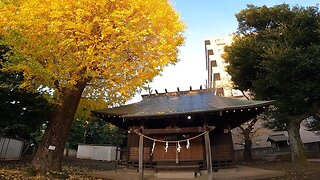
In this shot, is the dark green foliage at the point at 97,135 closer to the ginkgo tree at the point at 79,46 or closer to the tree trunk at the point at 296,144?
the tree trunk at the point at 296,144

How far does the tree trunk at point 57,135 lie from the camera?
12008 millimetres

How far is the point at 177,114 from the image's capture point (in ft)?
38.9

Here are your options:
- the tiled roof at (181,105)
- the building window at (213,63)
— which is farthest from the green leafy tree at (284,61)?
the building window at (213,63)

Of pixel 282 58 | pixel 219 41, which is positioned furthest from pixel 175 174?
pixel 219 41

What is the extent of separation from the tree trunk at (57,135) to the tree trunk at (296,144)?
16484mm

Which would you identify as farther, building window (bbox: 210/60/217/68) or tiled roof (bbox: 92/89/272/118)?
building window (bbox: 210/60/217/68)

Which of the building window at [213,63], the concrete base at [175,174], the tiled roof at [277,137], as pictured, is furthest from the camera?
the building window at [213,63]

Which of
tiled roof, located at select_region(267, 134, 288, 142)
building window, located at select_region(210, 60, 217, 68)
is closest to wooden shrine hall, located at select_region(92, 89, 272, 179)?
tiled roof, located at select_region(267, 134, 288, 142)

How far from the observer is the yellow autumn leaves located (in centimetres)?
1045

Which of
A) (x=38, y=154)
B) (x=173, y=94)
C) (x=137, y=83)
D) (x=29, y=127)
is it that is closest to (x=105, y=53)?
(x=137, y=83)

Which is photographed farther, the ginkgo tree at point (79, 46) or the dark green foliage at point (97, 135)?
the dark green foliage at point (97, 135)

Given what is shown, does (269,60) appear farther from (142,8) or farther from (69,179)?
(69,179)

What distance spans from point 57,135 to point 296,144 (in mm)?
17494

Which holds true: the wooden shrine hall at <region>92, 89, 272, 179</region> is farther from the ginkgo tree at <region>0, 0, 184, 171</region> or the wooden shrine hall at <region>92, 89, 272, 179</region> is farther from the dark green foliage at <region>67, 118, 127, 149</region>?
the dark green foliage at <region>67, 118, 127, 149</region>
